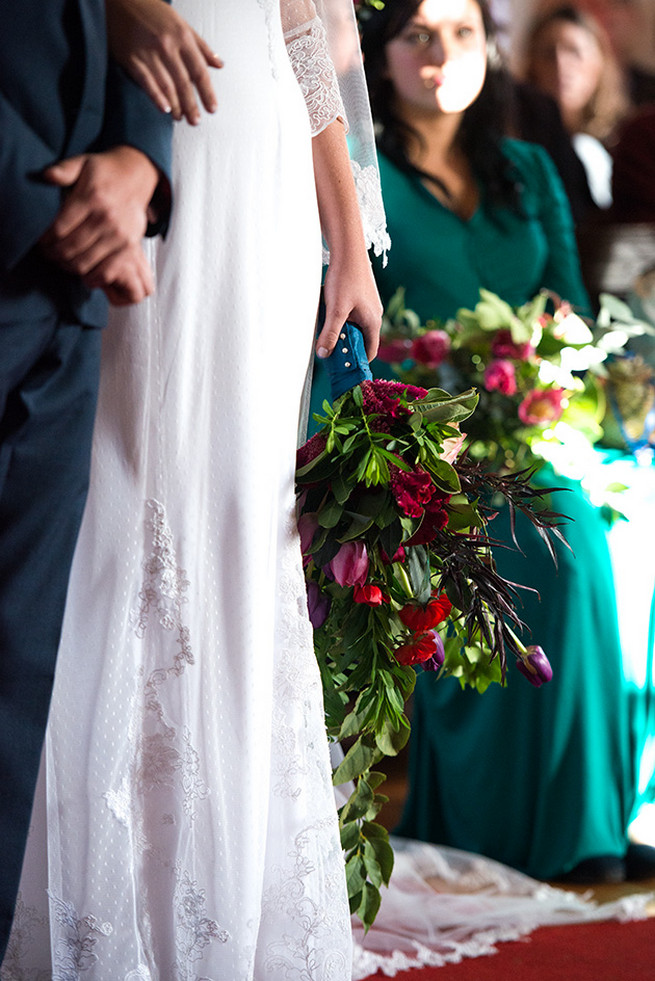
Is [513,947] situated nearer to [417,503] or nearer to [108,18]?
[417,503]

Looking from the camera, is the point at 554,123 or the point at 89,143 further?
the point at 554,123

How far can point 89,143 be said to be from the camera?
91 centimetres

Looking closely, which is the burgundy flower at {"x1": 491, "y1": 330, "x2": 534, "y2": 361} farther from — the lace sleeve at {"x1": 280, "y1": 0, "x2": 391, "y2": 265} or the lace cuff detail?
the lace cuff detail

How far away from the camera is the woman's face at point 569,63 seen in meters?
3.45

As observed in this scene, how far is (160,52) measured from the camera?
923mm

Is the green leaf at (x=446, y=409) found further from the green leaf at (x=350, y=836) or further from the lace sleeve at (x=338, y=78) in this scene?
the green leaf at (x=350, y=836)

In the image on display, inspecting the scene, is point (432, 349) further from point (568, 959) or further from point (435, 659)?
point (568, 959)

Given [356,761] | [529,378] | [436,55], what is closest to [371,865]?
[356,761]

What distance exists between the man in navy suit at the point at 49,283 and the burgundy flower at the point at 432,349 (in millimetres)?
1558

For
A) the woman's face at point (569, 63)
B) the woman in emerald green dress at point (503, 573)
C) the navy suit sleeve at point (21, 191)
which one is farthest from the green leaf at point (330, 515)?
the woman's face at point (569, 63)

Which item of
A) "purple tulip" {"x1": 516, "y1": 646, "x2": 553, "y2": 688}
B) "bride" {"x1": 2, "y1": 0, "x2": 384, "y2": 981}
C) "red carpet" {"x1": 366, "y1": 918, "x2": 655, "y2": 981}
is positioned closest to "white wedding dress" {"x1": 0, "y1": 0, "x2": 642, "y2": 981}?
"bride" {"x1": 2, "y1": 0, "x2": 384, "y2": 981}

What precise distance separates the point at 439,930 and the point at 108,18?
168 cm

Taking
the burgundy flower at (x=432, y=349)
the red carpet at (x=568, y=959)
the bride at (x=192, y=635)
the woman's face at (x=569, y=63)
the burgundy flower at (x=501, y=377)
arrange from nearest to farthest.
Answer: the bride at (x=192, y=635), the red carpet at (x=568, y=959), the burgundy flower at (x=501, y=377), the burgundy flower at (x=432, y=349), the woman's face at (x=569, y=63)

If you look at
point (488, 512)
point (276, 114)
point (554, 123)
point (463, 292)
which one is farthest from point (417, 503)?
point (554, 123)
